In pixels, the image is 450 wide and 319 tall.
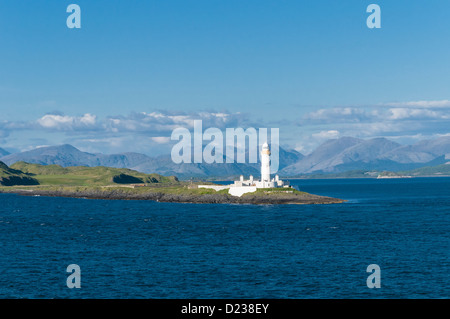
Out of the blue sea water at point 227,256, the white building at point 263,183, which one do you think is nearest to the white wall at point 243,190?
the white building at point 263,183

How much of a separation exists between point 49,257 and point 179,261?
1741cm

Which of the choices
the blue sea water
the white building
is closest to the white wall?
the white building

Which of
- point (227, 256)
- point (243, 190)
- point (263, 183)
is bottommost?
point (227, 256)

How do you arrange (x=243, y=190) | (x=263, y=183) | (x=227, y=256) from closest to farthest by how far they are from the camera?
(x=227, y=256), (x=263, y=183), (x=243, y=190)

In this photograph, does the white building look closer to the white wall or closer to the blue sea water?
the white wall

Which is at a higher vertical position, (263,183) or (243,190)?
(263,183)

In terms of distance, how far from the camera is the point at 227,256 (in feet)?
226

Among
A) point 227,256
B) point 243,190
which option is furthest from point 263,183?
point 227,256

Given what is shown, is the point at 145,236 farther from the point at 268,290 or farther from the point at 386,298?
the point at 386,298

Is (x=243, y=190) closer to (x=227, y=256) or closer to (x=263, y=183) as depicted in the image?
(x=263, y=183)

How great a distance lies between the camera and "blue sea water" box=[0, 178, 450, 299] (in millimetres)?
50750
